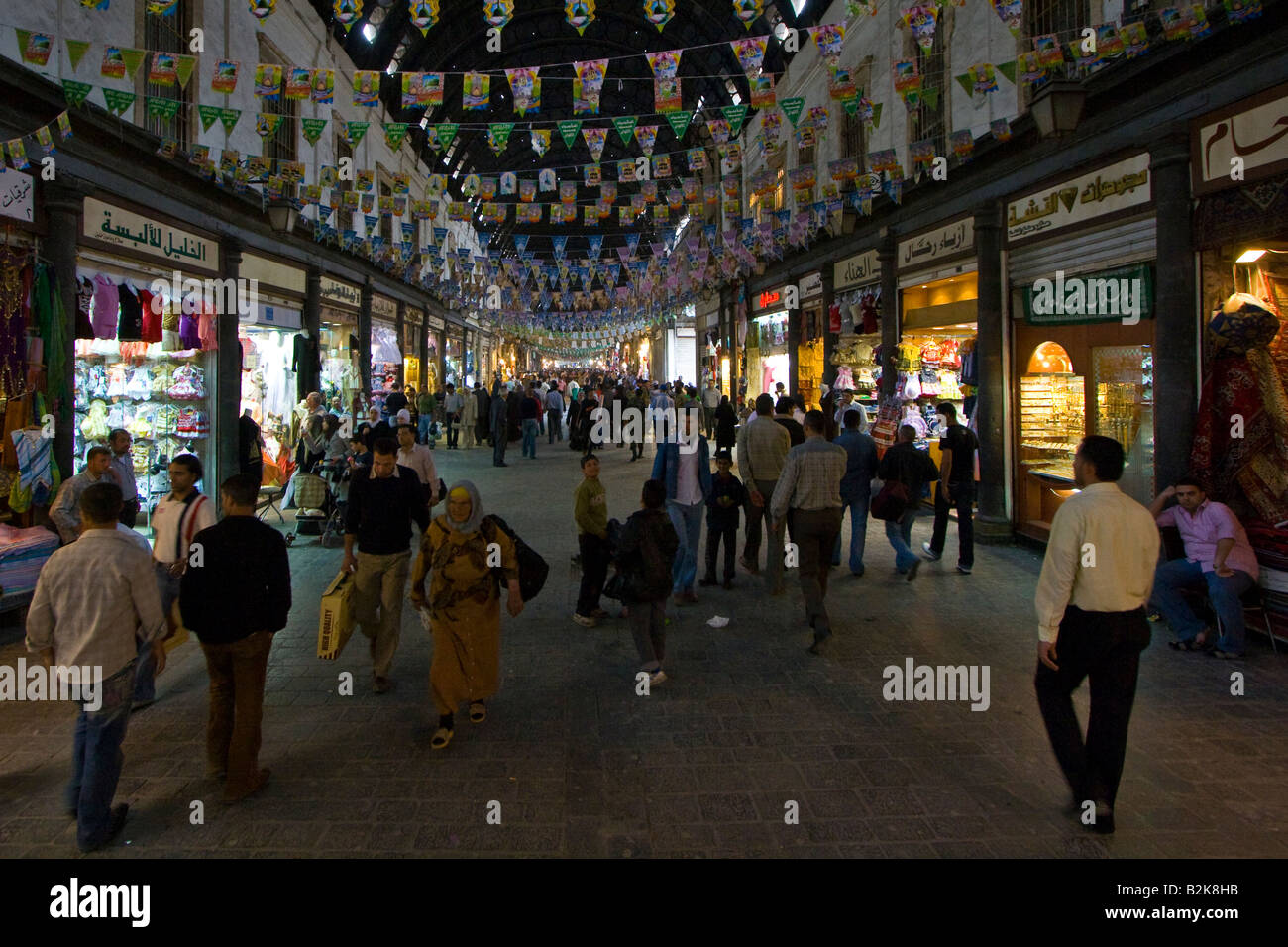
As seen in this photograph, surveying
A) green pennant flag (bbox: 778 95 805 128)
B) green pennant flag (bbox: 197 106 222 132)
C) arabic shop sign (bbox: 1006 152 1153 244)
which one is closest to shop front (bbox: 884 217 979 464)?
arabic shop sign (bbox: 1006 152 1153 244)

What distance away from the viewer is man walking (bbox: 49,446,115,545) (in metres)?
5.84

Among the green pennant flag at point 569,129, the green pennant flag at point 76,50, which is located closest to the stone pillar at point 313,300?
the green pennant flag at point 569,129

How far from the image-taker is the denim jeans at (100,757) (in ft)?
11.9

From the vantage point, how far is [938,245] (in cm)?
1234

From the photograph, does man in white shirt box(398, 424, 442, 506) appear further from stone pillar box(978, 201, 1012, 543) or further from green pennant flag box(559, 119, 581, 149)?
green pennant flag box(559, 119, 581, 149)

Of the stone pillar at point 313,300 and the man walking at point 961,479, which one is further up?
the stone pillar at point 313,300

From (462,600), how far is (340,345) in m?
18.1

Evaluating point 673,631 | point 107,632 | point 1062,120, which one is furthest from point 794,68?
point 107,632

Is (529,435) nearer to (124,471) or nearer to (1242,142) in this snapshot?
(124,471)

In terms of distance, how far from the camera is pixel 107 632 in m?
3.74

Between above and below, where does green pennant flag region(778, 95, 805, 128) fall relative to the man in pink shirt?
above

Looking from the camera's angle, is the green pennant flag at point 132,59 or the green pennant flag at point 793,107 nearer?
the green pennant flag at point 132,59

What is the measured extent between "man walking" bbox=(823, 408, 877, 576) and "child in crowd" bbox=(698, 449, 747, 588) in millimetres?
1378

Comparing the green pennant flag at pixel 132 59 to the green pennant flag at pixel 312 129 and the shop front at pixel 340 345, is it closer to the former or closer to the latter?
the green pennant flag at pixel 312 129
